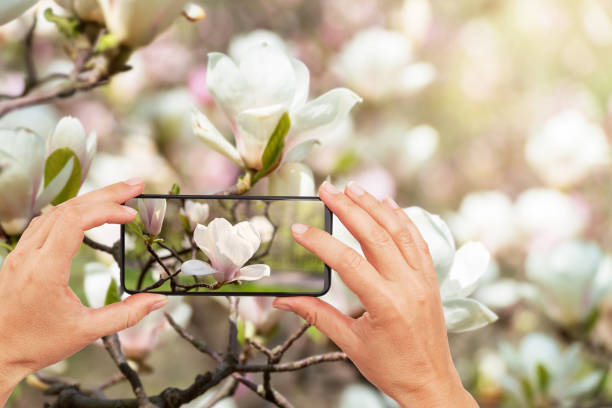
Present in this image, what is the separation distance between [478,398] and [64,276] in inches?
30.9

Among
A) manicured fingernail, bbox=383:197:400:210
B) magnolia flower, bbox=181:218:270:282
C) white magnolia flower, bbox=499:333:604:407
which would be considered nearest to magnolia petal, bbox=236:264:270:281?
magnolia flower, bbox=181:218:270:282

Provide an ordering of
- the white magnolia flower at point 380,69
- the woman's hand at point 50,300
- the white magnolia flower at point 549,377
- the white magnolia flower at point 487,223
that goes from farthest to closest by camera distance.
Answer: the white magnolia flower at point 487,223 < the white magnolia flower at point 380,69 < the white magnolia flower at point 549,377 < the woman's hand at point 50,300

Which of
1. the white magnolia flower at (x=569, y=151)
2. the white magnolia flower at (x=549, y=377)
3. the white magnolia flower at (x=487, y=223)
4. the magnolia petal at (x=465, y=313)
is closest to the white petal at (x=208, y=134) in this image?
the magnolia petal at (x=465, y=313)

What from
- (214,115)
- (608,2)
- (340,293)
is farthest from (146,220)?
(608,2)

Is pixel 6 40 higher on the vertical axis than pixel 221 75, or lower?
lower

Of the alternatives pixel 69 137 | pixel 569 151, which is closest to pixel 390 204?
pixel 69 137

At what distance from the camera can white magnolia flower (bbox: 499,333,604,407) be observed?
0.79 meters

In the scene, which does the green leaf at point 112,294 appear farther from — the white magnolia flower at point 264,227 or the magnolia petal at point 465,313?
the magnolia petal at point 465,313

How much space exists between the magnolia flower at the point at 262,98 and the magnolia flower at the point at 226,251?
0.07m

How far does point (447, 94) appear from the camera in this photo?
1.98m

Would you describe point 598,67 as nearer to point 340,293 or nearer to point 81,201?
point 340,293

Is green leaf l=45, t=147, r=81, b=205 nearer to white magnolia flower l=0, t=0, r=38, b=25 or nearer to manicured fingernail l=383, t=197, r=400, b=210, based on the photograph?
white magnolia flower l=0, t=0, r=38, b=25

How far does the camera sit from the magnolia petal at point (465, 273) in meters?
0.48

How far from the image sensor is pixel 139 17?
531 mm
